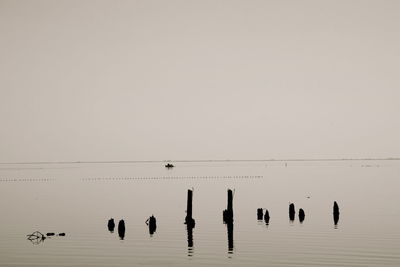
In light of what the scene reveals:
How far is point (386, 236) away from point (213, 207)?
30607 mm

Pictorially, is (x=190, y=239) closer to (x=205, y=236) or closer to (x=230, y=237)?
(x=205, y=236)

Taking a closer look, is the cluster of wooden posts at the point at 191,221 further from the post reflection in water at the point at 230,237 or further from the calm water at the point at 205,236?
the calm water at the point at 205,236

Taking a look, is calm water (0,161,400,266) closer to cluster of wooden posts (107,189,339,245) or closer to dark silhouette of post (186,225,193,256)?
dark silhouette of post (186,225,193,256)

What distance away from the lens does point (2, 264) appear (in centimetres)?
3466

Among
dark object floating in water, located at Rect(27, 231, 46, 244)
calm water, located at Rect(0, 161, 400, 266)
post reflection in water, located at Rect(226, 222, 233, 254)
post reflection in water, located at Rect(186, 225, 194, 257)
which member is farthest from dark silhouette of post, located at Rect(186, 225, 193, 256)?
dark object floating in water, located at Rect(27, 231, 46, 244)

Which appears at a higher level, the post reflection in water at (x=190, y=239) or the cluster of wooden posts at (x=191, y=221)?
the cluster of wooden posts at (x=191, y=221)

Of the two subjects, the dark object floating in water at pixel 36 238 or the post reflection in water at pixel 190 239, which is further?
the dark object floating in water at pixel 36 238

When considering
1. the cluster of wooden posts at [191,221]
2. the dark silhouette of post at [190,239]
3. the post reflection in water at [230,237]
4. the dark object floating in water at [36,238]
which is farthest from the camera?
the cluster of wooden posts at [191,221]

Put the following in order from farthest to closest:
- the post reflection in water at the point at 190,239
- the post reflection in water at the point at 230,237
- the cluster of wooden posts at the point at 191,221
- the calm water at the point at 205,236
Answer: the cluster of wooden posts at the point at 191,221, the post reflection in water at the point at 230,237, the post reflection in water at the point at 190,239, the calm water at the point at 205,236

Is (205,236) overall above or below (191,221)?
below

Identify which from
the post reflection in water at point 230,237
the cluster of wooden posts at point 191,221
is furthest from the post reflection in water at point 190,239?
the post reflection in water at point 230,237

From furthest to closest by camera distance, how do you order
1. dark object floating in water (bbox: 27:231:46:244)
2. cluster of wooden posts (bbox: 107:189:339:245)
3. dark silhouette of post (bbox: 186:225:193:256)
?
cluster of wooden posts (bbox: 107:189:339:245)
dark object floating in water (bbox: 27:231:46:244)
dark silhouette of post (bbox: 186:225:193:256)

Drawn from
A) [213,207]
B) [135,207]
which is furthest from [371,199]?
[135,207]

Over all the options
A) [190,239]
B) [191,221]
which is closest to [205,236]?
[190,239]
